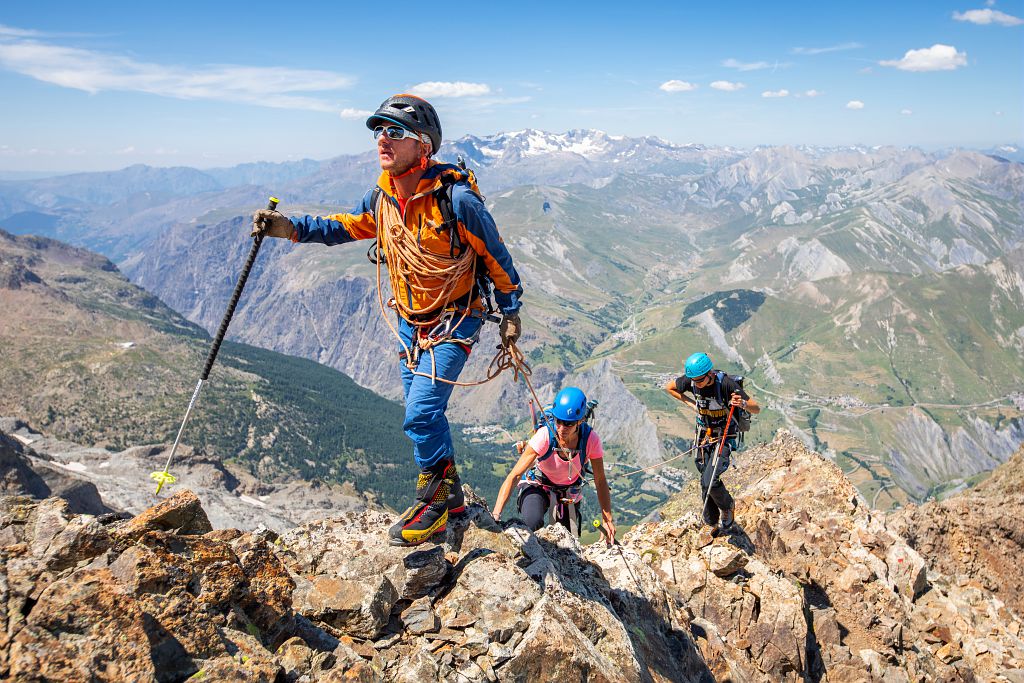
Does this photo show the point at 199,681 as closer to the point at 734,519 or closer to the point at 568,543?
the point at 568,543

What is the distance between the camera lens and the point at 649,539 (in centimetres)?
1669

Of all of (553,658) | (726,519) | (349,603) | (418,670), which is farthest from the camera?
(726,519)

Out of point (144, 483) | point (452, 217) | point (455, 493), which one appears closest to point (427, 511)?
Result: point (455, 493)

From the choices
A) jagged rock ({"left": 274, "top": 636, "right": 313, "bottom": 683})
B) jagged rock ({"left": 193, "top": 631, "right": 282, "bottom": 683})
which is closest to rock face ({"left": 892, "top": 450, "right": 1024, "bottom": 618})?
jagged rock ({"left": 274, "top": 636, "right": 313, "bottom": 683})

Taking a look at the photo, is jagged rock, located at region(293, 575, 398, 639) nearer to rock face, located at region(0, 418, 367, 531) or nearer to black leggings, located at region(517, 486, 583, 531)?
black leggings, located at region(517, 486, 583, 531)

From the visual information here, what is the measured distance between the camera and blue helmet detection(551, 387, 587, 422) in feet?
38.4

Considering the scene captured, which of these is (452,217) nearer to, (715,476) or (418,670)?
(418,670)

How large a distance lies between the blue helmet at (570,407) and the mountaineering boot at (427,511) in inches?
122

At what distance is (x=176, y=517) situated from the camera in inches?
323

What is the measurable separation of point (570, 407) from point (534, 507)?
272 cm

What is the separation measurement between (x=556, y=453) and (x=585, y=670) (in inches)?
203

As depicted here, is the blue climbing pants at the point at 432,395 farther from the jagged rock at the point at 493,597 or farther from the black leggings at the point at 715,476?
the black leggings at the point at 715,476

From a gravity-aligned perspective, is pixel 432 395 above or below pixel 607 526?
above

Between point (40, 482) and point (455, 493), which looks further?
point (40, 482)
